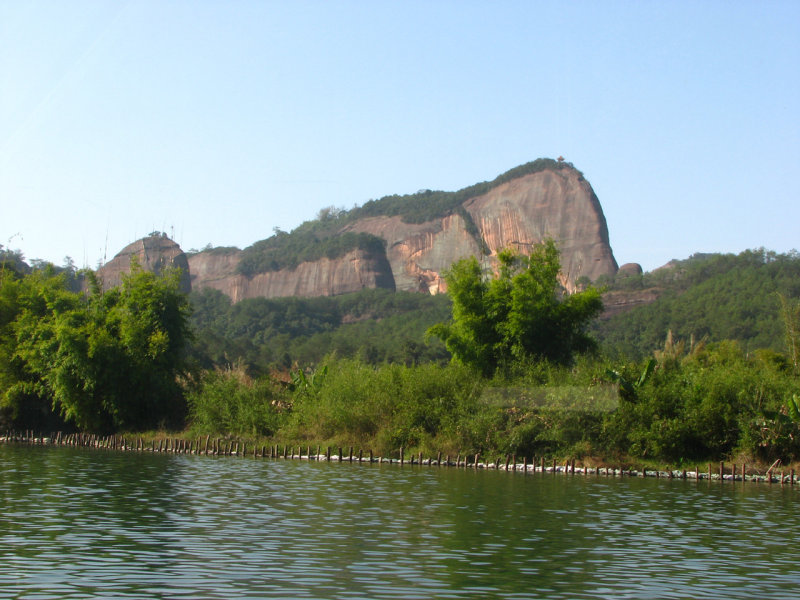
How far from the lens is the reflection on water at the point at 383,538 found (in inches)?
424

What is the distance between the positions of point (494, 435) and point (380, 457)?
14.5 feet

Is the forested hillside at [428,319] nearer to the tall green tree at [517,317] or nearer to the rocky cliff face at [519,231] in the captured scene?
the rocky cliff face at [519,231]

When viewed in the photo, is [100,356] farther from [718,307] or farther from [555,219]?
[555,219]

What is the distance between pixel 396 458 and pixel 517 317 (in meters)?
7.12

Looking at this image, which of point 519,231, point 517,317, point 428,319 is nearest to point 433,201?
point 519,231

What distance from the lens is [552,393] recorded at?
1232 inches

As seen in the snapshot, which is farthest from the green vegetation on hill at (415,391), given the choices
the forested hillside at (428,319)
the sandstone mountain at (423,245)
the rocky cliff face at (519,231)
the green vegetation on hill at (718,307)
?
the sandstone mountain at (423,245)

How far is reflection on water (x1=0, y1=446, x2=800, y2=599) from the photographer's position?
35.3 feet

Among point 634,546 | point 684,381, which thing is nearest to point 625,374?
point 684,381

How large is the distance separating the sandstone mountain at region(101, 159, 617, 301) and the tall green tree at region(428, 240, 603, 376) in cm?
8609

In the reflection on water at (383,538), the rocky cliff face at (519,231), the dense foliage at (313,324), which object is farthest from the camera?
the rocky cliff face at (519,231)

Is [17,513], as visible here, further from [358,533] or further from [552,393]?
[552,393]

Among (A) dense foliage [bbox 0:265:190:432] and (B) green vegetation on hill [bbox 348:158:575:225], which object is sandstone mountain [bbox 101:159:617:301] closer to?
(B) green vegetation on hill [bbox 348:158:575:225]

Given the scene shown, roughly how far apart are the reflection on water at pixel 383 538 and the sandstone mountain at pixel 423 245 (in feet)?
333
